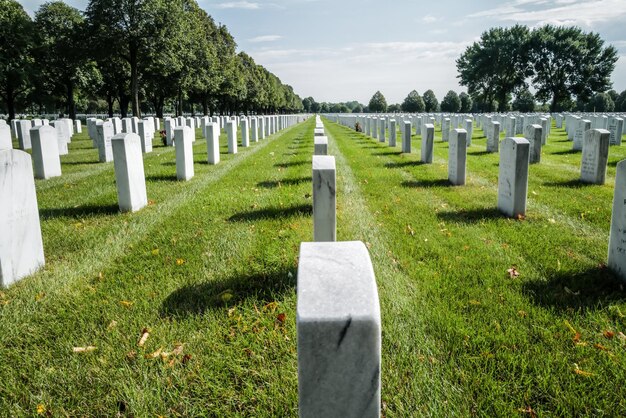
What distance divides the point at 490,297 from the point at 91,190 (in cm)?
826

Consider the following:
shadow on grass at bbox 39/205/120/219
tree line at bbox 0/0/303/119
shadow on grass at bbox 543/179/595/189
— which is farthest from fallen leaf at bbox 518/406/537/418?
tree line at bbox 0/0/303/119

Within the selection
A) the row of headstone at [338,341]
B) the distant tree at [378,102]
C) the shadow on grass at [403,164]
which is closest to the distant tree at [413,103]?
the distant tree at [378,102]

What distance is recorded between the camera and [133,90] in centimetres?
2988

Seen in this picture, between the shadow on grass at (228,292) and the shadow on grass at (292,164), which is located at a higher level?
the shadow on grass at (292,164)

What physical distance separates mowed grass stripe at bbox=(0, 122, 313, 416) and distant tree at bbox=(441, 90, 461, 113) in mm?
107482

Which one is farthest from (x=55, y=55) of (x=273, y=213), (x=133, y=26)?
(x=273, y=213)

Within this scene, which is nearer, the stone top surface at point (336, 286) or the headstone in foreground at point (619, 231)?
the stone top surface at point (336, 286)

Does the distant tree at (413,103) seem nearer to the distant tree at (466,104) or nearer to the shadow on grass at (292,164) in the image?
the distant tree at (466,104)

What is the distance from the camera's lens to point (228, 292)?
4.05 m

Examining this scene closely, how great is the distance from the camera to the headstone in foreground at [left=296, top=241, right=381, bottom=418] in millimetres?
1482

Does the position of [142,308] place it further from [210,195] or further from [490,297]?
[210,195]

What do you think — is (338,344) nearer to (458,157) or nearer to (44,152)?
(458,157)

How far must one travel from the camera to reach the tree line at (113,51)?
28.2 meters

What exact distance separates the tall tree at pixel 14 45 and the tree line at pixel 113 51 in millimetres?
67
